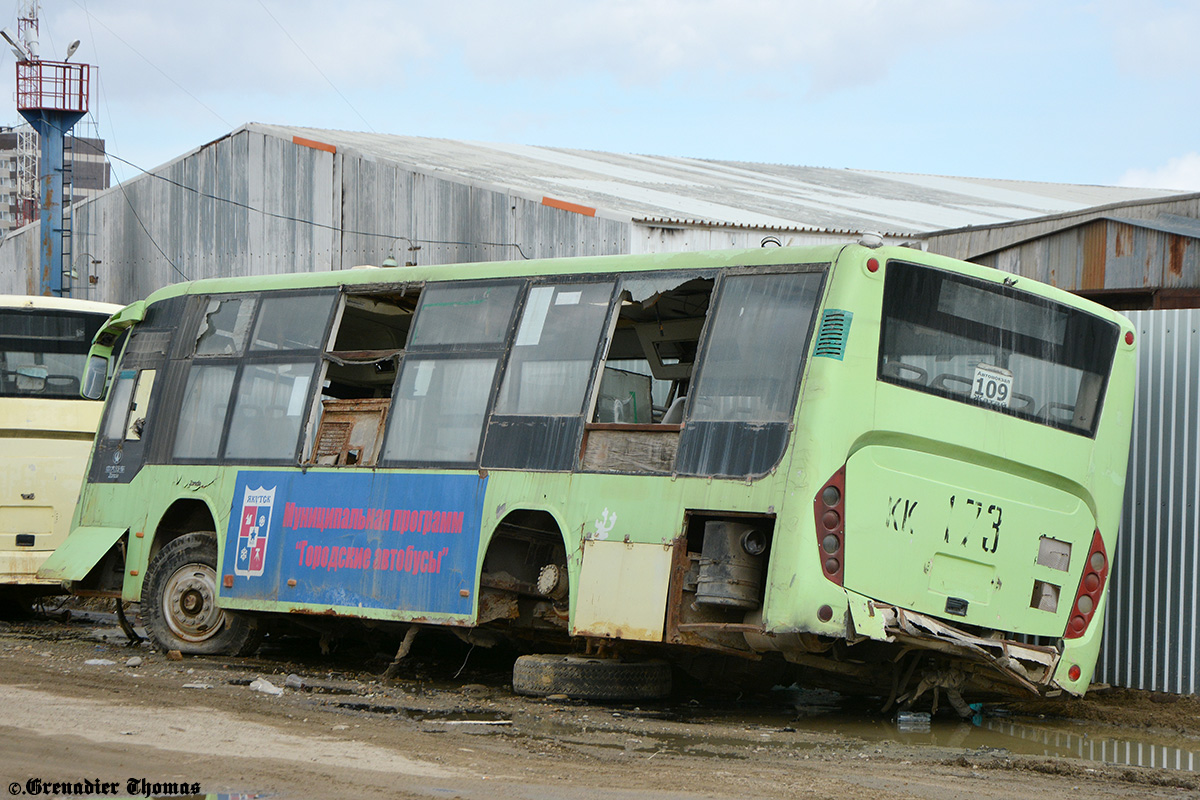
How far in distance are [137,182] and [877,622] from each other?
2320 cm

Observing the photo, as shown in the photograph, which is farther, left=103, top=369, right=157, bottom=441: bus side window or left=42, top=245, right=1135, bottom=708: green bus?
left=103, top=369, right=157, bottom=441: bus side window

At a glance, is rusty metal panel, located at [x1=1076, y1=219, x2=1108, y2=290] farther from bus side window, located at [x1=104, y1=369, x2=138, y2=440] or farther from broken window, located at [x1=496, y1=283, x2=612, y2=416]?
bus side window, located at [x1=104, y1=369, x2=138, y2=440]

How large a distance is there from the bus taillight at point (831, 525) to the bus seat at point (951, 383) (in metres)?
0.88

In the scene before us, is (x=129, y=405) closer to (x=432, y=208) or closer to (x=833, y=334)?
(x=833, y=334)

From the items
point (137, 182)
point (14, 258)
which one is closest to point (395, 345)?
point (137, 182)

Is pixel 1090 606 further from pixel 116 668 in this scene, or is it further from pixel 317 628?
pixel 116 668

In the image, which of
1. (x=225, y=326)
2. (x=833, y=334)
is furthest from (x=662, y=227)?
(x=833, y=334)

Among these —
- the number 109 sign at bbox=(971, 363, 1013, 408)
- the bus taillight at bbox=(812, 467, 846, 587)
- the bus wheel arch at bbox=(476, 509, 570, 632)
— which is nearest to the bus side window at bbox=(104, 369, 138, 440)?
the bus wheel arch at bbox=(476, 509, 570, 632)

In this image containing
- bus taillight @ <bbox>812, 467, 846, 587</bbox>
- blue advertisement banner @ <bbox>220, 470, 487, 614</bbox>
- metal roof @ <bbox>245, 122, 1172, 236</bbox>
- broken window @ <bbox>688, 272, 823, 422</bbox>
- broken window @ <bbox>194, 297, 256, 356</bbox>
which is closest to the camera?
bus taillight @ <bbox>812, 467, 846, 587</bbox>

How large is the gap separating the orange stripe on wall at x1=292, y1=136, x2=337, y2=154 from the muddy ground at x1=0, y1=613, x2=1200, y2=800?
43.0 ft

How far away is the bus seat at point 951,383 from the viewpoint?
7941mm

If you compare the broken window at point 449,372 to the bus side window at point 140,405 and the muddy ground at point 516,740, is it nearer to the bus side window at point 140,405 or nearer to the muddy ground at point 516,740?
the muddy ground at point 516,740

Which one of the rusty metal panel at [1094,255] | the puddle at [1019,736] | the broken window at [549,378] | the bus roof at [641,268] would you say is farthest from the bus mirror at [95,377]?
the rusty metal panel at [1094,255]

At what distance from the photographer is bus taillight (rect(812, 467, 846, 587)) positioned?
7.57 m
